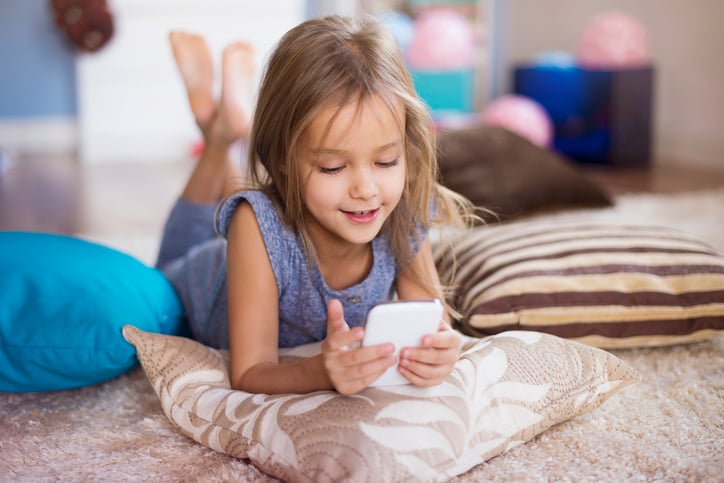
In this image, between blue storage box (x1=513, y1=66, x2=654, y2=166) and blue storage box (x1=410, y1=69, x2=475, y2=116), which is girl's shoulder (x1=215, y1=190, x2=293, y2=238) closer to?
blue storage box (x1=513, y1=66, x2=654, y2=166)

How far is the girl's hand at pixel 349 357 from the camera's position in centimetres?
86

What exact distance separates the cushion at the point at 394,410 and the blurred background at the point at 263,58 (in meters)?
2.40

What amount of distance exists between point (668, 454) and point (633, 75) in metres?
2.63

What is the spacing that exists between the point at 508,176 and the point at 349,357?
1.40 metres

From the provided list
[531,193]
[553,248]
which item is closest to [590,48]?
[531,193]

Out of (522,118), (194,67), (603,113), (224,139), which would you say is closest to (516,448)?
(224,139)

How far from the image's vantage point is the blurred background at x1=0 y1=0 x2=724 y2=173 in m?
3.40

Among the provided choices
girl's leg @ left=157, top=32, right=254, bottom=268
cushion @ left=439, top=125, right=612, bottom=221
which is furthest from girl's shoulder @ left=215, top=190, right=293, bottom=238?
cushion @ left=439, top=125, right=612, bottom=221

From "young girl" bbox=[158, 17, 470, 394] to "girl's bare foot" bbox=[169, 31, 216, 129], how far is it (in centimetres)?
46

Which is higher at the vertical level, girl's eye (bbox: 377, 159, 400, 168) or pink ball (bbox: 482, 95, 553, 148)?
girl's eye (bbox: 377, 159, 400, 168)

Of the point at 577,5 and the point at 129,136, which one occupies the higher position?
the point at 577,5

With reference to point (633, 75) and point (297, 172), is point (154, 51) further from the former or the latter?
point (297, 172)

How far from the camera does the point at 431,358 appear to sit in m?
0.89

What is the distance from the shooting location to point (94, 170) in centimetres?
343
